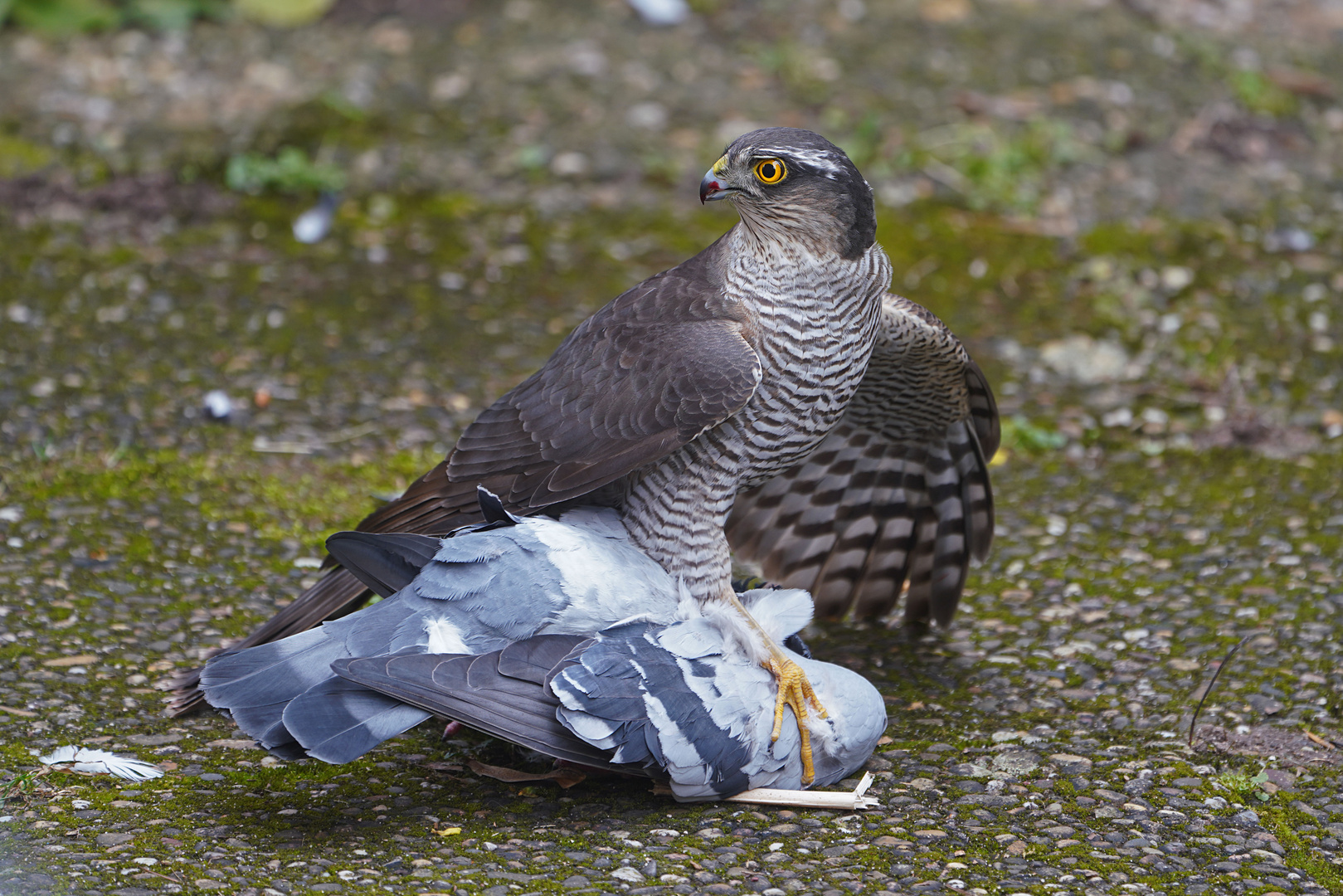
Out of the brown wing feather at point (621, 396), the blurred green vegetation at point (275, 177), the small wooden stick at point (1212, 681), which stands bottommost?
the small wooden stick at point (1212, 681)

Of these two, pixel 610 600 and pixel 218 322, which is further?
pixel 218 322

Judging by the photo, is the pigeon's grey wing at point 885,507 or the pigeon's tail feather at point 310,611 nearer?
the pigeon's tail feather at point 310,611

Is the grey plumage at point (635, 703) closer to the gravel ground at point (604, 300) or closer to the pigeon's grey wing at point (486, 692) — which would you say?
the pigeon's grey wing at point (486, 692)

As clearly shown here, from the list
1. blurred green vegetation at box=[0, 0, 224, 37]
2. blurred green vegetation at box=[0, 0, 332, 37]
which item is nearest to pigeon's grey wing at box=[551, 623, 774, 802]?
blurred green vegetation at box=[0, 0, 332, 37]

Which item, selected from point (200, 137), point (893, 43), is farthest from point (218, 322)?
point (893, 43)

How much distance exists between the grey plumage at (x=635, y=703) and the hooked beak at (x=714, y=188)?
0.93 meters

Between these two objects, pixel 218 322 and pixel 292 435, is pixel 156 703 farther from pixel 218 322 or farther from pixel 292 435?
pixel 218 322

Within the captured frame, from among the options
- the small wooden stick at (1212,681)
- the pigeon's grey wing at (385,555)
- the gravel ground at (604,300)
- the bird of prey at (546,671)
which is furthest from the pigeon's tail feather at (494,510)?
the small wooden stick at (1212,681)

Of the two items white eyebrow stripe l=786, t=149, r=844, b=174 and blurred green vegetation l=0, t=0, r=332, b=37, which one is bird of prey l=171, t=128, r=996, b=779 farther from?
blurred green vegetation l=0, t=0, r=332, b=37

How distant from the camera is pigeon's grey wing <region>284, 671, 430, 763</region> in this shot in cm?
253

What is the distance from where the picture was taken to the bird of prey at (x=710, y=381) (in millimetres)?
2957

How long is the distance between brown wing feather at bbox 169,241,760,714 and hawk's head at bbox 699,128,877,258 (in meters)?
0.21

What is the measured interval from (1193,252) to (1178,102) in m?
1.22

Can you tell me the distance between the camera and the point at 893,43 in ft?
22.4
